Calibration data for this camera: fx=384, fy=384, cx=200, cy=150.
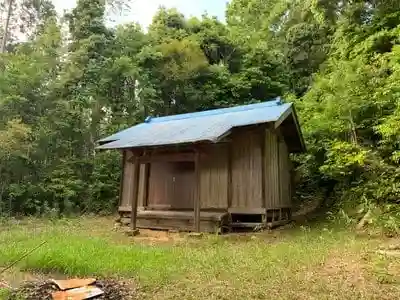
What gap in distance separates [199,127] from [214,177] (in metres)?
1.60

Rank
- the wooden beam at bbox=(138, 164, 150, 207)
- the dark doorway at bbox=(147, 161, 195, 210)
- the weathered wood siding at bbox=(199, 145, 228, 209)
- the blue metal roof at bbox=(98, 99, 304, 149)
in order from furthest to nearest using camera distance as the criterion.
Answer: the wooden beam at bbox=(138, 164, 150, 207)
the dark doorway at bbox=(147, 161, 195, 210)
the weathered wood siding at bbox=(199, 145, 228, 209)
the blue metal roof at bbox=(98, 99, 304, 149)

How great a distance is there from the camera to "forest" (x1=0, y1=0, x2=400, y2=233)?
445 inches

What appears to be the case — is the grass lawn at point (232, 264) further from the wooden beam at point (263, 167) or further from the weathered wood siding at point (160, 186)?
the weathered wood siding at point (160, 186)

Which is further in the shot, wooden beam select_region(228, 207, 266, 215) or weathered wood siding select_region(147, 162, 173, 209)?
weathered wood siding select_region(147, 162, 173, 209)

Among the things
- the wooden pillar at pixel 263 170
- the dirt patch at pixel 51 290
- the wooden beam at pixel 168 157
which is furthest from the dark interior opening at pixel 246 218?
the dirt patch at pixel 51 290

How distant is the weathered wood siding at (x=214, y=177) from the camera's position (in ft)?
37.8

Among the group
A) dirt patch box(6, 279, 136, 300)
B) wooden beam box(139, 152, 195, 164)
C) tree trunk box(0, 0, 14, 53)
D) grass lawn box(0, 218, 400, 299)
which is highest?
tree trunk box(0, 0, 14, 53)

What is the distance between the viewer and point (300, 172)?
16000 mm

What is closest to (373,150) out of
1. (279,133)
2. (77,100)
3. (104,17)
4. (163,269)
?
(279,133)

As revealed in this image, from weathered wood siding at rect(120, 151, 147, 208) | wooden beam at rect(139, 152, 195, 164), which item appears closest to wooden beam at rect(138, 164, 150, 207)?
weathered wood siding at rect(120, 151, 147, 208)

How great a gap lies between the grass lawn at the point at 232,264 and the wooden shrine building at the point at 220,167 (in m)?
1.25

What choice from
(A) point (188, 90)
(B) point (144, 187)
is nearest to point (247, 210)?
(B) point (144, 187)

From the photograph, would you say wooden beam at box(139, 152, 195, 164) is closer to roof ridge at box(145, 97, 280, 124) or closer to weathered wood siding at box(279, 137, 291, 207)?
roof ridge at box(145, 97, 280, 124)

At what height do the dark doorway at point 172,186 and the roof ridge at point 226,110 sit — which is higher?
the roof ridge at point 226,110
